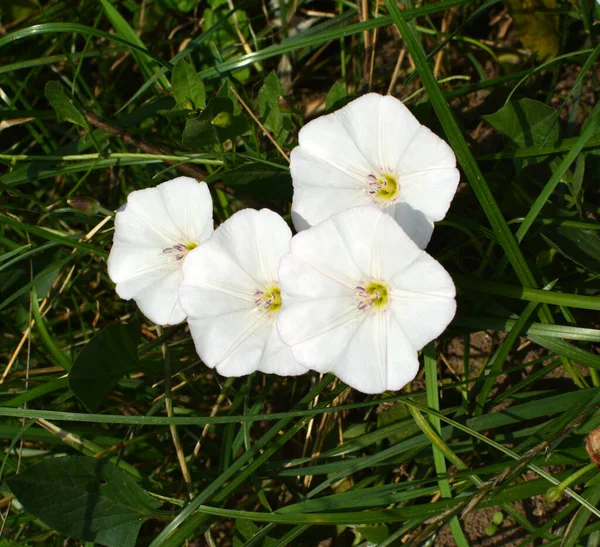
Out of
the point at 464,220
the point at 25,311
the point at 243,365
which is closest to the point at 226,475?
the point at 243,365

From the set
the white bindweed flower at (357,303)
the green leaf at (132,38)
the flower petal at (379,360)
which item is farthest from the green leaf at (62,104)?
the flower petal at (379,360)

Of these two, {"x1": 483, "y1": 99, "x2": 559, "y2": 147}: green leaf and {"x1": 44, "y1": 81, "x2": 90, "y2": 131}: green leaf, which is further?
{"x1": 44, "y1": 81, "x2": 90, "y2": 131}: green leaf

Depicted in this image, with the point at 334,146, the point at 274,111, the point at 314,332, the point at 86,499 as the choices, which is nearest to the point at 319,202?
the point at 334,146

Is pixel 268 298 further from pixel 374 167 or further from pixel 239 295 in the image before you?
pixel 374 167

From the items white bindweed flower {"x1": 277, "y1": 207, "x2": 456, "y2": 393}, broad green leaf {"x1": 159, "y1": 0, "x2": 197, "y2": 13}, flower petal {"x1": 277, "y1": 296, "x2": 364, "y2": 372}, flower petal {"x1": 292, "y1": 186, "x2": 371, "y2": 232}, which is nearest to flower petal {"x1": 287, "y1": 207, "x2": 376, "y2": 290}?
white bindweed flower {"x1": 277, "y1": 207, "x2": 456, "y2": 393}

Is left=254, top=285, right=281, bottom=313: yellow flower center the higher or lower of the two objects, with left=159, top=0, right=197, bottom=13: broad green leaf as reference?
lower

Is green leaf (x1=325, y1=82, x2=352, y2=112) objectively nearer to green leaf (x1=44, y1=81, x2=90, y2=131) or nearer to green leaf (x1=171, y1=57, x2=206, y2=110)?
green leaf (x1=171, y1=57, x2=206, y2=110)
